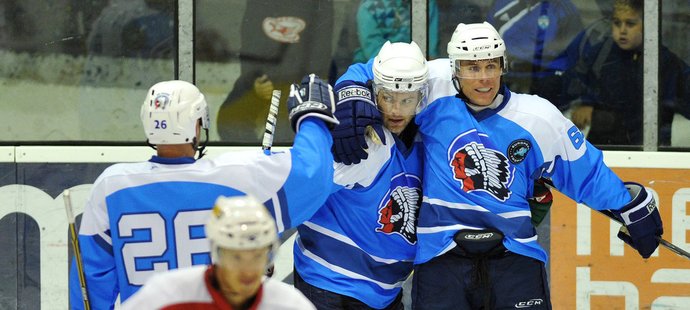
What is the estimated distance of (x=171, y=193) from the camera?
3.87 metres

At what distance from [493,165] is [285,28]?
1.73 metres

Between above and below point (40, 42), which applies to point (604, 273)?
below

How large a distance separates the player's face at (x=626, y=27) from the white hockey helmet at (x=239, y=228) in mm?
3417

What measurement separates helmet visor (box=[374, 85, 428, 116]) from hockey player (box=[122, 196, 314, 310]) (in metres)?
1.44

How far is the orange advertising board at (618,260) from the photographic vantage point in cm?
604

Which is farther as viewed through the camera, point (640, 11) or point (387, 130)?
point (640, 11)

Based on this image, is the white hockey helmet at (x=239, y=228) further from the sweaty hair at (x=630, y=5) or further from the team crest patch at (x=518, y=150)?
the sweaty hair at (x=630, y=5)

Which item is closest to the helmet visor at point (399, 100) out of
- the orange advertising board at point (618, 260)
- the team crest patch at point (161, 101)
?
the team crest patch at point (161, 101)

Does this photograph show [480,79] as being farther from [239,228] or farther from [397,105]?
[239,228]

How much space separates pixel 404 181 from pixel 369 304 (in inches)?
16.6

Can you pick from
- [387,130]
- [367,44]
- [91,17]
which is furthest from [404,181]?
[91,17]

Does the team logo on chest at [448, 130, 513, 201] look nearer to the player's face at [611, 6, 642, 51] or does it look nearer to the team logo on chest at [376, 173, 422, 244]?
the team logo on chest at [376, 173, 422, 244]

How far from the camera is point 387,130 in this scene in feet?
15.1

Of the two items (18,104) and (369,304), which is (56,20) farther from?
(369,304)
